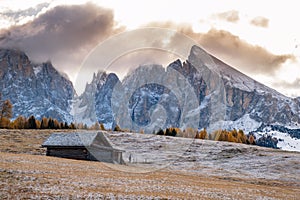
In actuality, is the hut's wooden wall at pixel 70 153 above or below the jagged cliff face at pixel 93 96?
below

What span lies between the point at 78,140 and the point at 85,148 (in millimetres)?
2760

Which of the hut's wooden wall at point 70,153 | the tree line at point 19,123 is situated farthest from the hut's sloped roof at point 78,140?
the tree line at point 19,123

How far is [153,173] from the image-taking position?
51750 mm

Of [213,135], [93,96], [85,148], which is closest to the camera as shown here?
[93,96]

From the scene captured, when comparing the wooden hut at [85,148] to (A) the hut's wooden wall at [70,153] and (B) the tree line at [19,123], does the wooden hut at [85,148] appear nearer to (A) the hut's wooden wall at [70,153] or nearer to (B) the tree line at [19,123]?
(A) the hut's wooden wall at [70,153]

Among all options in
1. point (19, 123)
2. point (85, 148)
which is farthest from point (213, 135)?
point (85, 148)

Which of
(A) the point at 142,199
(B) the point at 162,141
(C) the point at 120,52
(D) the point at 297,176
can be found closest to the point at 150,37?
(C) the point at 120,52

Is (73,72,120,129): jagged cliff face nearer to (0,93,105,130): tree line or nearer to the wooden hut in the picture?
the wooden hut

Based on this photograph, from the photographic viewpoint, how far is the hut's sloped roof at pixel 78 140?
67.6 meters

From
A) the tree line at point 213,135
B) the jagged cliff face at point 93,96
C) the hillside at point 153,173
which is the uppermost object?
the jagged cliff face at point 93,96

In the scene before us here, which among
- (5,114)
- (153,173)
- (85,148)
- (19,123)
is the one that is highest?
(5,114)

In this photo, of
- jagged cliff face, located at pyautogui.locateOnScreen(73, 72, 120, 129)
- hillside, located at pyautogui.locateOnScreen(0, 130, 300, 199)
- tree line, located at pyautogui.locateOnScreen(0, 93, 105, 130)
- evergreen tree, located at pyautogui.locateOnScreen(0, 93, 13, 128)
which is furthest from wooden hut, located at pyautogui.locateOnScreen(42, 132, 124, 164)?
evergreen tree, located at pyautogui.locateOnScreen(0, 93, 13, 128)

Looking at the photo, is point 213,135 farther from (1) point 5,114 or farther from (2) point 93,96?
(2) point 93,96

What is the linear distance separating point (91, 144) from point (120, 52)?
2744 centimetres
